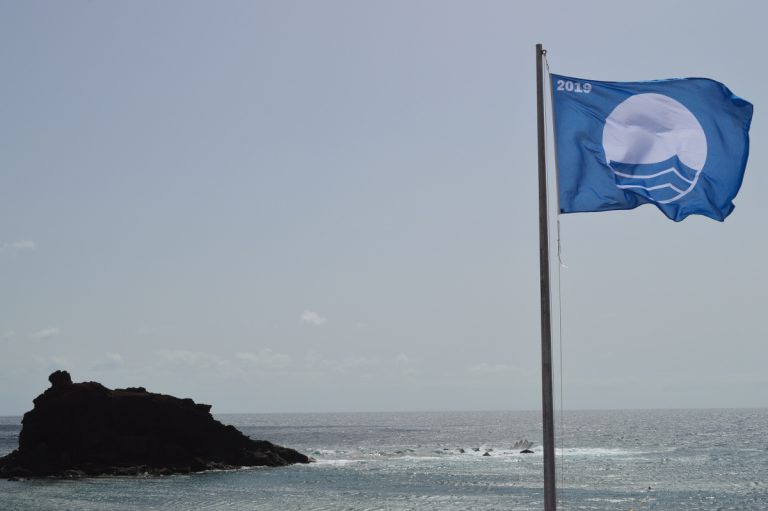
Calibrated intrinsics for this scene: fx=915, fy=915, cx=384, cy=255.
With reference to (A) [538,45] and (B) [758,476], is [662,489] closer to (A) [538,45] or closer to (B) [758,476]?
(B) [758,476]

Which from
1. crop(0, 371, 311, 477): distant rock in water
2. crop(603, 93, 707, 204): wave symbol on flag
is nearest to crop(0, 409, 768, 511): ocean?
crop(0, 371, 311, 477): distant rock in water

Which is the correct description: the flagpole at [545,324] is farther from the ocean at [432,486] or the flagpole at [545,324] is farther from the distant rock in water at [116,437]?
the distant rock in water at [116,437]

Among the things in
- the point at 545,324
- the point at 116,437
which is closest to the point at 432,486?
the point at 116,437

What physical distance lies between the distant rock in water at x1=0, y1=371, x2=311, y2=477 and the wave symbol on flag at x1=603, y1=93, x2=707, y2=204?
72.3 m

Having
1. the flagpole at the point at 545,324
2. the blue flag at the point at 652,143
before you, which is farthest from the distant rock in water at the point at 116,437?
the flagpole at the point at 545,324

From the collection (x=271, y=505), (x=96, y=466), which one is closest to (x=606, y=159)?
(x=271, y=505)

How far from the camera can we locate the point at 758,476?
273 feet

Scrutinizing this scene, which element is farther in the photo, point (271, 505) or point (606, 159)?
point (271, 505)

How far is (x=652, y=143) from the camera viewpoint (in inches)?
577

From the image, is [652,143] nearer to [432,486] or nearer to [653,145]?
[653,145]

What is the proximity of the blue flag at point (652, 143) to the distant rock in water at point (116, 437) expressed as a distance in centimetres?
7217

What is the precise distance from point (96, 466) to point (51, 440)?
526 centimetres

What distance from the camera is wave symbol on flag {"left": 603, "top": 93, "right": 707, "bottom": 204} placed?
47.4ft

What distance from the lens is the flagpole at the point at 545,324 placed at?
12.7m
